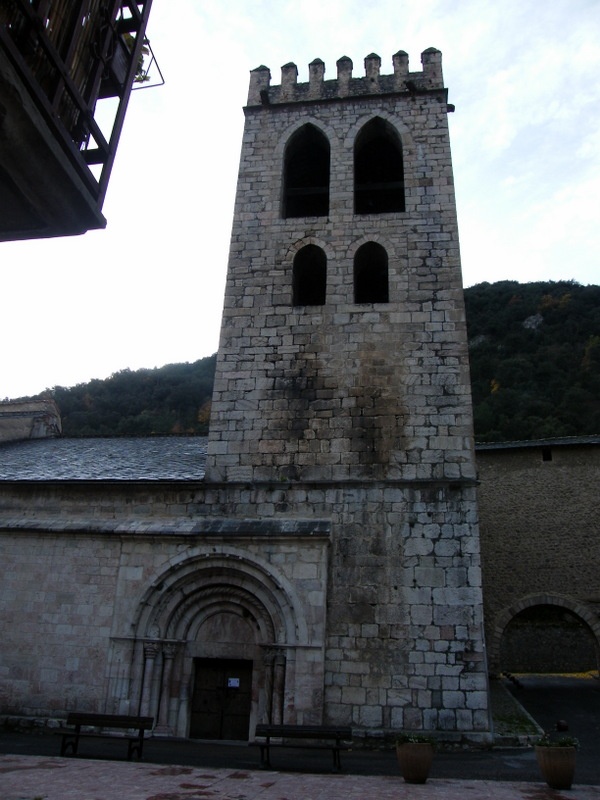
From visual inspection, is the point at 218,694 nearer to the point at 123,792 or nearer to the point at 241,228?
the point at 123,792

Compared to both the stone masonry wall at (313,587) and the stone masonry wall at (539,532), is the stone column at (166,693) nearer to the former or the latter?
the stone masonry wall at (313,587)

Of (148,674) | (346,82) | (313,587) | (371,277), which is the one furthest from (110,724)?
(346,82)

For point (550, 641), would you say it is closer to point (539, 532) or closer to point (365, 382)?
point (539, 532)

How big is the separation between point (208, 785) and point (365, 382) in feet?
23.0

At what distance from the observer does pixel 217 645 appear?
10.2 metres

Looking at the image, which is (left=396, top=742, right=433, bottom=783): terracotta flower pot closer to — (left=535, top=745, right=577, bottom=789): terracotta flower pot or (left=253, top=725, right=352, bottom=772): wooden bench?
(left=253, top=725, right=352, bottom=772): wooden bench

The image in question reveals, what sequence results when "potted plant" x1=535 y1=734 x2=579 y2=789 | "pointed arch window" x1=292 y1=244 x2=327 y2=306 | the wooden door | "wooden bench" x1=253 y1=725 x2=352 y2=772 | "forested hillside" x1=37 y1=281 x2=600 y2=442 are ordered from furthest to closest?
"forested hillside" x1=37 y1=281 x2=600 y2=442, "pointed arch window" x1=292 y1=244 x2=327 y2=306, the wooden door, "wooden bench" x1=253 y1=725 x2=352 y2=772, "potted plant" x1=535 y1=734 x2=579 y2=789

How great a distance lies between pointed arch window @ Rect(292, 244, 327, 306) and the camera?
516 inches

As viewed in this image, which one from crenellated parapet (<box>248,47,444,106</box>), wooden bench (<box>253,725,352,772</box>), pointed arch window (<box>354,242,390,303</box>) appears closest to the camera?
wooden bench (<box>253,725,352,772</box>)

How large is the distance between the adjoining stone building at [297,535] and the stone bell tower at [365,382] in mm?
37

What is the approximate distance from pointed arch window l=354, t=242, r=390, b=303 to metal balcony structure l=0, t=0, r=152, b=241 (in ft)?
28.5

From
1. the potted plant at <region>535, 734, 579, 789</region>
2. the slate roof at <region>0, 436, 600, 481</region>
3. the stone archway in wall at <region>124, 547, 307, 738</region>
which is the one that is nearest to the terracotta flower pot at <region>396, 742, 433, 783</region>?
the potted plant at <region>535, 734, 579, 789</region>

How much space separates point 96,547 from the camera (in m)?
10.7

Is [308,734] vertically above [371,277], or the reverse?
[371,277]
